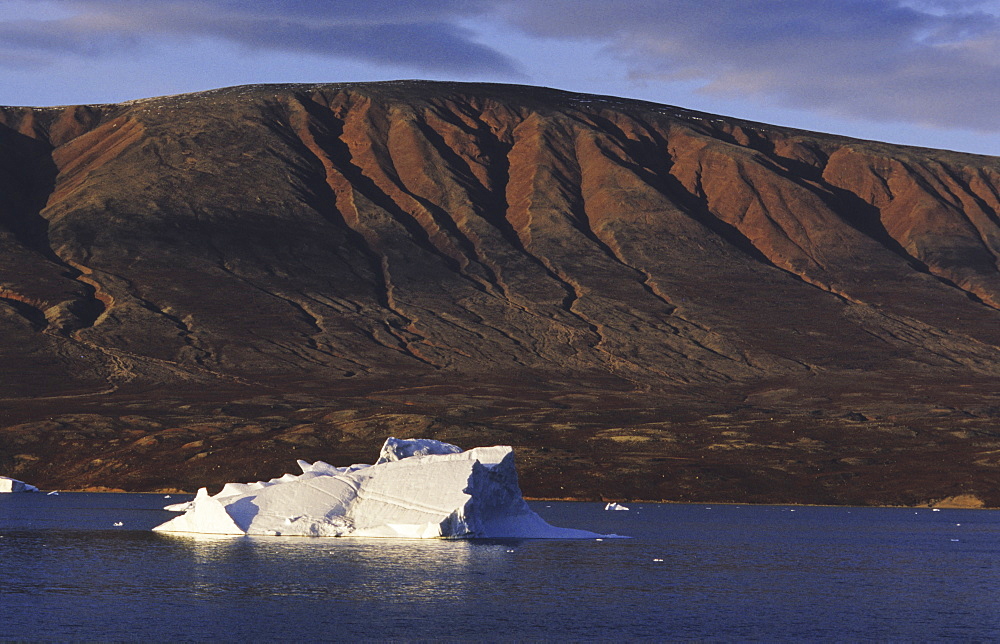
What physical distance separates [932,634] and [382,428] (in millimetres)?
123409

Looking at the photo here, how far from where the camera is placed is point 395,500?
82.9 meters

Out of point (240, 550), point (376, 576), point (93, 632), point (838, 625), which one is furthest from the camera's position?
point (240, 550)

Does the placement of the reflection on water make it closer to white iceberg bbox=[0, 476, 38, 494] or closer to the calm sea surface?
the calm sea surface

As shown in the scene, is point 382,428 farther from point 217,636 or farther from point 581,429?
point 217,636

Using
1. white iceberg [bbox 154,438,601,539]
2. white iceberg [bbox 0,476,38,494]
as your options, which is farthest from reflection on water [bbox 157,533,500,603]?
white iceberg [bbox 0,476,38,494]

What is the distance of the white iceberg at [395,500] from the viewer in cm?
8219

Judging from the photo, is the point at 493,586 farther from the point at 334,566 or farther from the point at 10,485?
the point at 10,485

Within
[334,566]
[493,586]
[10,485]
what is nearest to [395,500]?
[334,566]

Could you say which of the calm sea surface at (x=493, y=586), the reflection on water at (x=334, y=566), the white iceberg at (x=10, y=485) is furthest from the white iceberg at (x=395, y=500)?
the white iceberg at (x=10, y=485)

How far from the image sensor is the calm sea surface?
2149 inches

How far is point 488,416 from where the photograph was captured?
189 m

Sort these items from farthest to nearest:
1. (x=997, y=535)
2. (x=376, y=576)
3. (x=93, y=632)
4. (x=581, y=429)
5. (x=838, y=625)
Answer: (x=581, y=429)
(x=997, y=535)
(x=376, y=576)
(x=838, y=625)
(x=93, y=632)

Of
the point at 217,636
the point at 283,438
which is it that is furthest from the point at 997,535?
the point at 283,438

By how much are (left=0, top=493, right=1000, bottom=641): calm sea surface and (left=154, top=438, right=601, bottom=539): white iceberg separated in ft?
4.83
